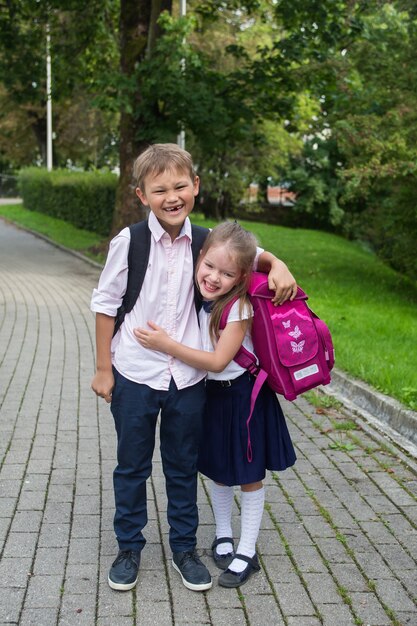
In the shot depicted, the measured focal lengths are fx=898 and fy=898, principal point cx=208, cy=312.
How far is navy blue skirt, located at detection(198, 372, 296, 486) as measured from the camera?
3.77 metres

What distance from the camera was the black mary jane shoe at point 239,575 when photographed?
3787 millimetres

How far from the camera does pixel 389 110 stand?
43.8ft

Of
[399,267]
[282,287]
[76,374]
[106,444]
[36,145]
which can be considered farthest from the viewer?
[36,145]

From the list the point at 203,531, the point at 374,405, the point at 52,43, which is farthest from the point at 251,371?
the point at 52,43

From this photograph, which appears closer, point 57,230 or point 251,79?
point 251,79

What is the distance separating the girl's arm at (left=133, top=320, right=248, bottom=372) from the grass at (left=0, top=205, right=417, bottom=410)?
2.90 m

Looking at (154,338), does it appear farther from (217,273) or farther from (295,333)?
(295,333)

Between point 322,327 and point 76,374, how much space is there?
15.4 ft

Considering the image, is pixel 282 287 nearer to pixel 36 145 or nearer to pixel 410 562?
pixel 410 562

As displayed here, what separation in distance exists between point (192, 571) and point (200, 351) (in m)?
0.95

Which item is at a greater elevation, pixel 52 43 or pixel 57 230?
pixel 52 43

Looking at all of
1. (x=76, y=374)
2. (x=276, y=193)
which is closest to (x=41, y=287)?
(x=76, y=374)

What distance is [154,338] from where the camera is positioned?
11.6ft

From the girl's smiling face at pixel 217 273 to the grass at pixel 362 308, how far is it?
287cm
